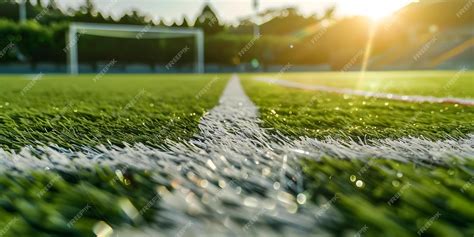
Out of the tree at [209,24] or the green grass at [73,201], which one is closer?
the green grass at [73,201]

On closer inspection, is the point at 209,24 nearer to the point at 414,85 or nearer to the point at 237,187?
the point at 414,85

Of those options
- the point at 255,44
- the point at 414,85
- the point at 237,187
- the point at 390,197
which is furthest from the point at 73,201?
the point at 255,44

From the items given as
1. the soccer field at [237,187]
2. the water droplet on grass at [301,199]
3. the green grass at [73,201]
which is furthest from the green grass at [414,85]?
the green grass at [73,201]

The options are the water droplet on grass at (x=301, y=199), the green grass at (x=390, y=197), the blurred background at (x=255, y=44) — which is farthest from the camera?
the blurred background at (x=255, y=44)

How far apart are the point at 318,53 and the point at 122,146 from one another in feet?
116

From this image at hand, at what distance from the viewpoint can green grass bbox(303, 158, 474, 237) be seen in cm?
67

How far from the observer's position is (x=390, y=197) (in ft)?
2.72

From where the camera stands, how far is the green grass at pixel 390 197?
672mm

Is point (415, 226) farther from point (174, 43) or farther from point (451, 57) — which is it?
point (451, 57)

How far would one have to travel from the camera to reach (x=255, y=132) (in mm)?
1675

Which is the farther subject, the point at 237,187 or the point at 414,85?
the point at 414,85

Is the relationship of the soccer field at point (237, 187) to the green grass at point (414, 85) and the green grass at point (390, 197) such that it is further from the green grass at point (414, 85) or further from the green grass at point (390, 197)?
the green grass at point (414, 85)

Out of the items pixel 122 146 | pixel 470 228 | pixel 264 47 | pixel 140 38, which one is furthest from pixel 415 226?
pixel 264 47

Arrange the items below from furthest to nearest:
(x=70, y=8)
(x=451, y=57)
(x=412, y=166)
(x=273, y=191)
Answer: (x=70, y=8), (x=451, y=57), (x=412, y=166), (x=273, y=191)
